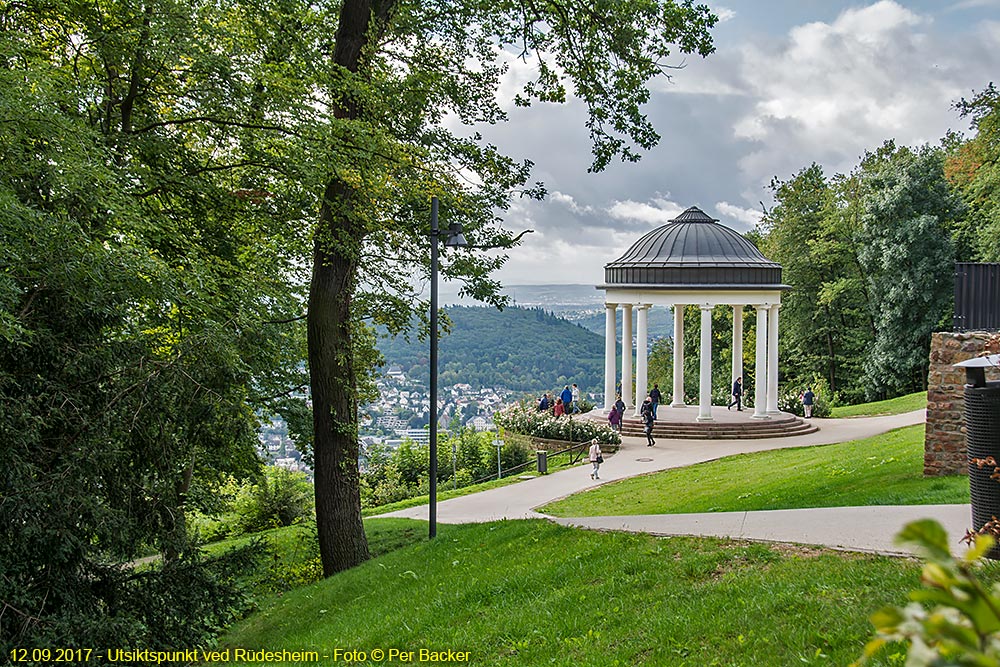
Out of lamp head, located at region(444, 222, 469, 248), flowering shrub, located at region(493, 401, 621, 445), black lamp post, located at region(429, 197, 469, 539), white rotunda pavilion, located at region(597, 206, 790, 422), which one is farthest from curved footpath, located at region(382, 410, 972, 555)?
lamp head, located at region(444, 222, 469, 248)

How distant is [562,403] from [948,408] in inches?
819

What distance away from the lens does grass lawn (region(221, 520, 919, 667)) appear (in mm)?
6527

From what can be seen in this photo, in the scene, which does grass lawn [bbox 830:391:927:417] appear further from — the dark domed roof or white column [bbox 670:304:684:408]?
the dark domed roof

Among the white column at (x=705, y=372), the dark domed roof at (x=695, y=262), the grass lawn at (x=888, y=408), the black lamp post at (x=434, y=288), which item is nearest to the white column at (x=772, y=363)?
the dark domed roof at (x=695, y=262)

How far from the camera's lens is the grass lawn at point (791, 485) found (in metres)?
12.7

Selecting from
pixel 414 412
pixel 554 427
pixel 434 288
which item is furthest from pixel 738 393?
pixel 434 288

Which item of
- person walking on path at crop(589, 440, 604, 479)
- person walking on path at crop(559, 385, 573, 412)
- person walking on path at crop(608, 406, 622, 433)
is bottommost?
person walking on path at crop(589, 440, 604, 479)

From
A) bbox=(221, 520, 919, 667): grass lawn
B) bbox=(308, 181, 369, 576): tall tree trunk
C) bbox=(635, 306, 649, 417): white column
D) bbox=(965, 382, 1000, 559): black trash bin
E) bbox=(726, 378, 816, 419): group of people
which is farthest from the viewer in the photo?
A: bbox=(726, 378, 816, 419): group of people

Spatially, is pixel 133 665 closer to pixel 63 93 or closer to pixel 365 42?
pixel 63 93

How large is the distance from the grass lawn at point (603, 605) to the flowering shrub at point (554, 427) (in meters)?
16.0

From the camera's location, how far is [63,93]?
9391 mm

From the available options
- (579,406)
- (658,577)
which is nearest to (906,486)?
(658,577)

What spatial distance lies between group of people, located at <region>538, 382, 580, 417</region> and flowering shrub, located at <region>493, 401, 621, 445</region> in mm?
862

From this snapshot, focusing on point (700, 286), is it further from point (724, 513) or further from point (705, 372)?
point (724, 513)
